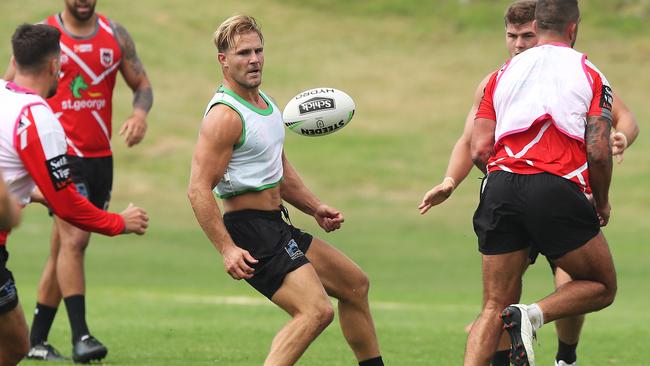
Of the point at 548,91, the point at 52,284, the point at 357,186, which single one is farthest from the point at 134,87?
the point at 357,186

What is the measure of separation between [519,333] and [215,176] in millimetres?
2020

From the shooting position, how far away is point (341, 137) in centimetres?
3578

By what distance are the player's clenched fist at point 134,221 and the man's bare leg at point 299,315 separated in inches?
37.9

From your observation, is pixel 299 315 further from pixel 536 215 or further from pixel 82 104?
pixel 82 104

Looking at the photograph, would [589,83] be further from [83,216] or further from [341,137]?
[341,137]

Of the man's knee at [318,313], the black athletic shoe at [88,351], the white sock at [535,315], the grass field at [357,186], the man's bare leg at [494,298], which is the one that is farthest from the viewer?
the grass field at [357,186]

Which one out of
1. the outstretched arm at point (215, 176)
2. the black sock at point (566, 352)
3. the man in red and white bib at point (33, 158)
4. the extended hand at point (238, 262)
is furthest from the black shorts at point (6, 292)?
the black sock at point (566, 352)

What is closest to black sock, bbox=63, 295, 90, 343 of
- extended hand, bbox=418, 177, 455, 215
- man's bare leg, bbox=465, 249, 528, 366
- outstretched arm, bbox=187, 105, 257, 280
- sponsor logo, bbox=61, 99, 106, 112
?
sponsor logo, bbox=61, 99, 106, 112

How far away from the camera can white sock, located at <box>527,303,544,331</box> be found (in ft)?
23.6

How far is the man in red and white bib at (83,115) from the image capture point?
33.6ft

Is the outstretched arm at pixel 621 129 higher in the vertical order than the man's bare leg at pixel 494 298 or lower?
higher

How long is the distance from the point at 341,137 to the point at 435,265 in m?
12.8

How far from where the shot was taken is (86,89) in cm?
1062

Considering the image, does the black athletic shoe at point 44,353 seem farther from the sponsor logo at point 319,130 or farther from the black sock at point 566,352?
the black sock at point 566,352
